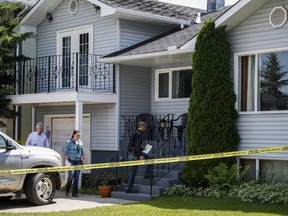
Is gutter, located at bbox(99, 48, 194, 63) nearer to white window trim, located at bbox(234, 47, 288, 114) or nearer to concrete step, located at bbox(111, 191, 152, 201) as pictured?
white window trim, located at bbox(234, 47, 288, 114)

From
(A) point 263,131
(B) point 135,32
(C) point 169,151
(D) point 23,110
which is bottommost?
(C) point 169,151

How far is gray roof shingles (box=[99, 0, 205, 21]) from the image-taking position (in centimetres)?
1822

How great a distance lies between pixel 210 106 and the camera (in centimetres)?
1436

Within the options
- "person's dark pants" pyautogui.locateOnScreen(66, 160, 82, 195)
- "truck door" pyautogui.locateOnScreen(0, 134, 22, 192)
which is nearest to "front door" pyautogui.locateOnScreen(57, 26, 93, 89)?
"person's dark pants" pyautogui.locateOnScreen(66, 160, 82, 195)

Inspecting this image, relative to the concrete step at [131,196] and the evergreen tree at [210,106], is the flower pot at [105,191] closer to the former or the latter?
the concrete step at [131,196]

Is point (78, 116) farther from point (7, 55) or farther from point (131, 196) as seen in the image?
point (7, 55)

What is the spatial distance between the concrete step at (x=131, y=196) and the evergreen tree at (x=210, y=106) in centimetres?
120

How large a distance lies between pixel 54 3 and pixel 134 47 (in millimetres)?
3899

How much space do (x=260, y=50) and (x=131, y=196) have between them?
4.59 metres

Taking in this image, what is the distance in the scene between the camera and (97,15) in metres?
18.8

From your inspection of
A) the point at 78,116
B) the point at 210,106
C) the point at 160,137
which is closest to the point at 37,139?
the point at 78,116

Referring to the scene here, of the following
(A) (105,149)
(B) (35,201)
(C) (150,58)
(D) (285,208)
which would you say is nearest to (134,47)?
(C) (150,58)

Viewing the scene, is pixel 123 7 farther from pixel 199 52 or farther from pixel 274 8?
pixel 274 8

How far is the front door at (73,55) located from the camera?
750 inches
